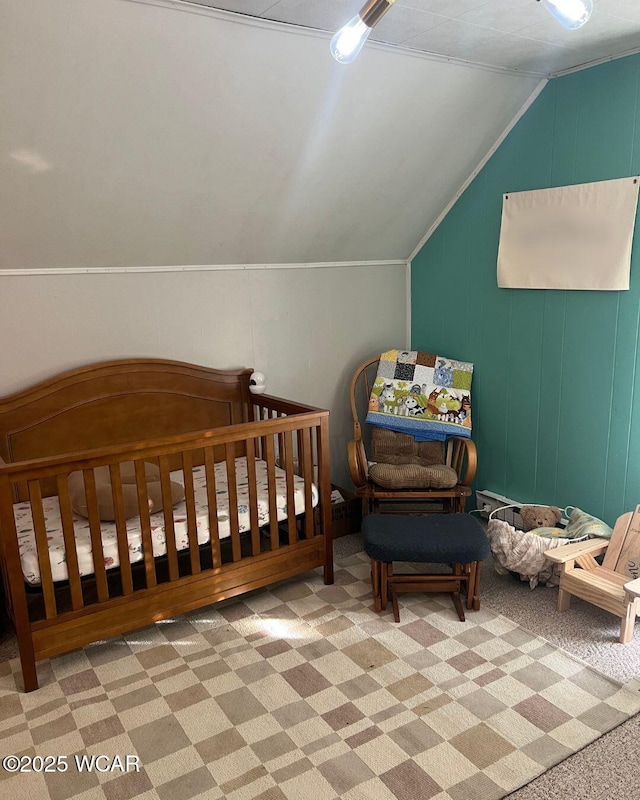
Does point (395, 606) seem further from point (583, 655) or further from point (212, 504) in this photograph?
point (212, 504)

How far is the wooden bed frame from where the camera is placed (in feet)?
7.57

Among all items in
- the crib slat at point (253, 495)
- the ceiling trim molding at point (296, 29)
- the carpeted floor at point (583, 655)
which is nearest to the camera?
the carpeted floor at point (583, 655)

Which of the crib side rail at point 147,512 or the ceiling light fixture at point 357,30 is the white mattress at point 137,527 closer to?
the crib side rail at point 147,512

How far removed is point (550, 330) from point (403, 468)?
3.31 feet

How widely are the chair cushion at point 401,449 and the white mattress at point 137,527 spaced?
28.3 inches

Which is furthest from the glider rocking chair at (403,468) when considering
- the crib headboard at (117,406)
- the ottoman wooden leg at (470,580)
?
the crib headboard at (117,406)

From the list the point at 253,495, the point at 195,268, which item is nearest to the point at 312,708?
the point at 253,495

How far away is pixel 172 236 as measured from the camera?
3123 mm

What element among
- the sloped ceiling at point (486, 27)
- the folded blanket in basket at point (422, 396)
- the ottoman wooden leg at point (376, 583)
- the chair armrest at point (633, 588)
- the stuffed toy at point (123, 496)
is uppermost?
the sloped ceiling at point (486, 27)

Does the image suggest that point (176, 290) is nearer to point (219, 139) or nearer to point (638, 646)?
point (219, 139)

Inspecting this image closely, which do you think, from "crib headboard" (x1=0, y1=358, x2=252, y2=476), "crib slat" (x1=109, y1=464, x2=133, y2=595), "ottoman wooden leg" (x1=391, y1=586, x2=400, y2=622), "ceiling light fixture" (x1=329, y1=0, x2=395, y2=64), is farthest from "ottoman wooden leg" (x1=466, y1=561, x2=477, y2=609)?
"ceiling light fixture" (x1=329, y1=0, x2=395, y2=64)

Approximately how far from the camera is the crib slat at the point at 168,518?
8.28 feet

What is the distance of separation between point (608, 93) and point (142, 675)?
3.06 m

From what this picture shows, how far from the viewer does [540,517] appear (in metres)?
3.16
